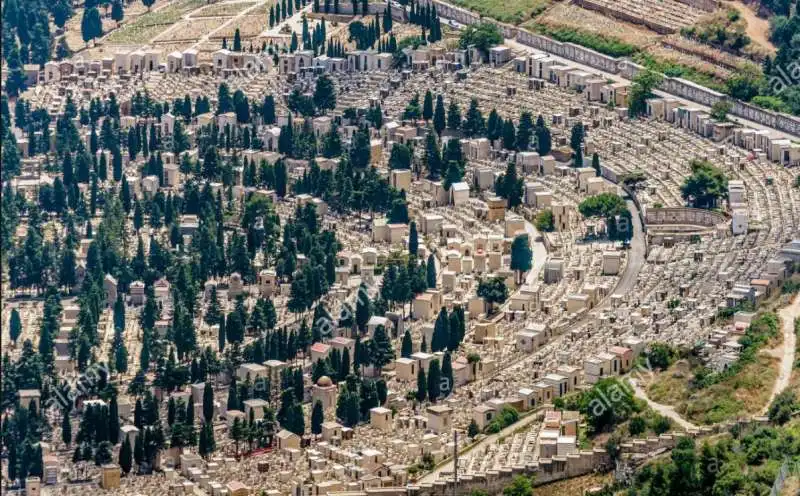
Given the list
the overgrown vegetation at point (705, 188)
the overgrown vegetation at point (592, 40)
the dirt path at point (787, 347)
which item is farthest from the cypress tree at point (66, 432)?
the overgrown vegetation at point (592, 40)

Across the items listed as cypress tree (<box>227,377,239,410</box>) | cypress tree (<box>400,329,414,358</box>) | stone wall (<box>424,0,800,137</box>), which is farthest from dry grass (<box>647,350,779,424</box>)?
stone wall (<box>424,0,800,137</box>)

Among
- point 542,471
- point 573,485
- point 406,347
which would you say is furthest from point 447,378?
point 573,485

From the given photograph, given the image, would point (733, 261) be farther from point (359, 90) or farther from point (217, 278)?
point (359, 90)

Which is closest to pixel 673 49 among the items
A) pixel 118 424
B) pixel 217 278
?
pixel 217 278

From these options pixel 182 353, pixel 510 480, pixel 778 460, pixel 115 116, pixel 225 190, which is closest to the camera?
pixel 778 460

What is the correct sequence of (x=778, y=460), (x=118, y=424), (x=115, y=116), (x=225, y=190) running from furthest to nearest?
1. (x=115, y=116)
2. (x=225, y=190)
3. (x=118, y=424)
4. (x=778, y=460)

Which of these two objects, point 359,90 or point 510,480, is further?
point 359,90
